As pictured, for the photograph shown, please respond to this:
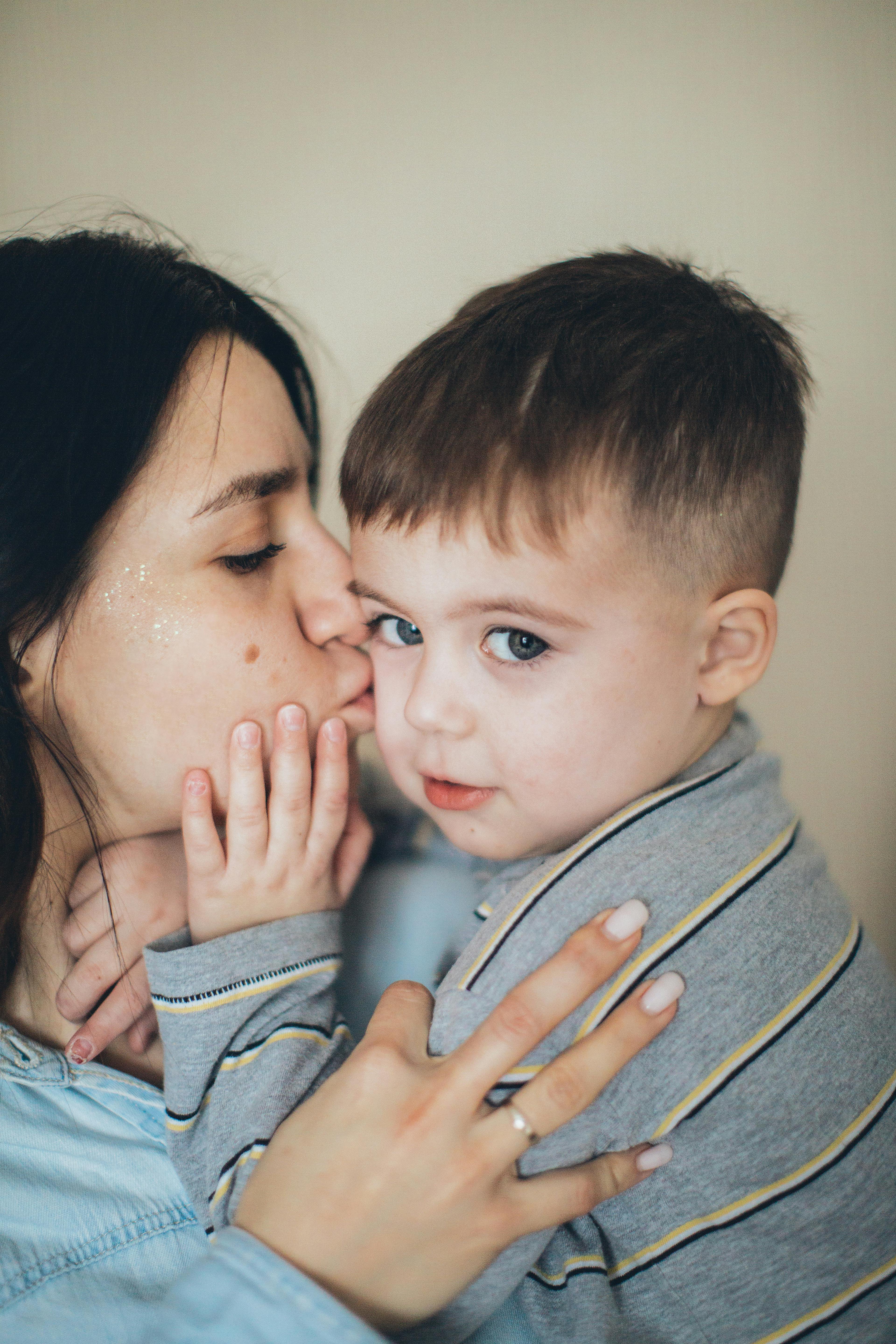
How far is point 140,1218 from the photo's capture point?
87 cm

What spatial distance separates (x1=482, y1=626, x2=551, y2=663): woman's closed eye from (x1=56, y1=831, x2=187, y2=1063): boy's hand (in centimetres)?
58

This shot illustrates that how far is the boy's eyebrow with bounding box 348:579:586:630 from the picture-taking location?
0.86m

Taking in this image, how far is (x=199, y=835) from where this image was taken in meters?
0.99

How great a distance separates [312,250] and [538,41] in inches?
21.5

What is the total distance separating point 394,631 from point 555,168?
101cm

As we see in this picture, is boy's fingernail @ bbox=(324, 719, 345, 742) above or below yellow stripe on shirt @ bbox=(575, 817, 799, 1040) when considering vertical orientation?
below

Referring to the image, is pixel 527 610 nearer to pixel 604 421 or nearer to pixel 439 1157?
pixel 604 421

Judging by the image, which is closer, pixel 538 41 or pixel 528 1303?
pixel 528 1303

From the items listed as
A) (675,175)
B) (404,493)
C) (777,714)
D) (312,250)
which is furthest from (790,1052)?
(312,250)

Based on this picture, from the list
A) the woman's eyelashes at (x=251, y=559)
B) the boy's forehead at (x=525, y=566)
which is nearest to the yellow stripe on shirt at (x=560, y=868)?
the boy's forehead at (x=525, y=566)

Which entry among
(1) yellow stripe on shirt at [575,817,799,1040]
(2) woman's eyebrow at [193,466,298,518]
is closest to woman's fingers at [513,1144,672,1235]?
(1) yellow stripe on shirt at [575,817,799,1040]

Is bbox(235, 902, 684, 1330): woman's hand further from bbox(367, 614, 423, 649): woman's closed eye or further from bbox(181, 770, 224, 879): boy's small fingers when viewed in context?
bbox(367, 614, 423, 649): woman's closed eye

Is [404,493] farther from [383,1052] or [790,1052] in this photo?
[790,1052]

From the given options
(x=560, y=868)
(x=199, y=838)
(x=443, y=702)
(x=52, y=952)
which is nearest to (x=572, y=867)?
(x=560, y=868)
